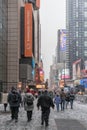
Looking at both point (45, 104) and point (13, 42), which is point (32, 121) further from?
point (13, 42)

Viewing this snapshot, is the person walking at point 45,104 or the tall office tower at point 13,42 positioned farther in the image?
the tall office tower at point 13,42

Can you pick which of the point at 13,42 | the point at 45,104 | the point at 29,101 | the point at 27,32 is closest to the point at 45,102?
the point at 45,104

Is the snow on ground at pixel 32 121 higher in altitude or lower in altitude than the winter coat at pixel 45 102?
lower

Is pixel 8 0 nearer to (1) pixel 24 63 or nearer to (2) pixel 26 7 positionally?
(2) pixel 26 7

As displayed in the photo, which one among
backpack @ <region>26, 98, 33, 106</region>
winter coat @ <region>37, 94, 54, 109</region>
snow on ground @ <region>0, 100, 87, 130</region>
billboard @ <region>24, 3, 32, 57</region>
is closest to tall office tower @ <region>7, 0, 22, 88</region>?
billboard @ <region>24, 3, 32, 57</region>

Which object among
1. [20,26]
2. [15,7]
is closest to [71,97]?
[15,7]

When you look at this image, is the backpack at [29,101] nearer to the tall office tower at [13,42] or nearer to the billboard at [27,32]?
the tall office tower at [13,42]

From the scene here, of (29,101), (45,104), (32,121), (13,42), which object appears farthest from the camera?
(13,42)

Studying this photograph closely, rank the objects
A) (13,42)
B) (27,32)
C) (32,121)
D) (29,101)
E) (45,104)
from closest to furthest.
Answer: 1. (45,104)
2. (29,101)
3. (32,121)
4. (13,42)
5. (27,32)

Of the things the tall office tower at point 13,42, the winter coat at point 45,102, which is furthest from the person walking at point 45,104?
the tall office tower at point 13,42

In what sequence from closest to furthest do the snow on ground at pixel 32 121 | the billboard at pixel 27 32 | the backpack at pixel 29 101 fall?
the snow on ground at pixel 32 121, the backpack at pixel 29 101, the billboard at pixel 27 32

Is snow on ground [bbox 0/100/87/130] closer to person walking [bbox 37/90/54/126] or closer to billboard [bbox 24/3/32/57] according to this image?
person walking [bbox 37/90/54/126]

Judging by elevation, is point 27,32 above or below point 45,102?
above

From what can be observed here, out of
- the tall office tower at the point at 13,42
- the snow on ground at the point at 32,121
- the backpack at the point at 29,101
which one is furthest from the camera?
the tall office tower at the point at 13,42
